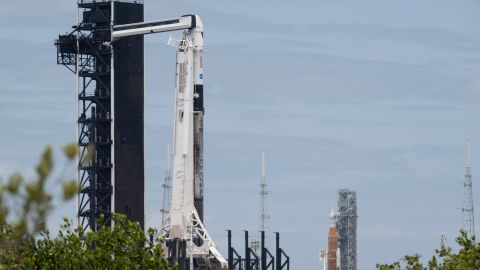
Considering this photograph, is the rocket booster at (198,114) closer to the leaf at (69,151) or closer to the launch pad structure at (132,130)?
the launch pad structure at (132,130)

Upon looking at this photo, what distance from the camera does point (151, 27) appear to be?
144250mm

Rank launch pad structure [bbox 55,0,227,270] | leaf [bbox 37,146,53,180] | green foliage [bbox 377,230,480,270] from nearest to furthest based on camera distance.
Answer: leaf [bbox 37,146,53,180], green foliage [bbox 377,230,480,270], launch pad structure [bbox 55,0,227,270]

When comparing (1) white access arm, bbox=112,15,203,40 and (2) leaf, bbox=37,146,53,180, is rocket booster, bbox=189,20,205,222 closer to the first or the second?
(1) white access arm, bbox=112,15,203,40

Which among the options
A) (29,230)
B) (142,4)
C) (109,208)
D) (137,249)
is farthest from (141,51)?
(29,230)

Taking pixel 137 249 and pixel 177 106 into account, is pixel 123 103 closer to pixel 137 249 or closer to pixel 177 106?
pixel 177 106

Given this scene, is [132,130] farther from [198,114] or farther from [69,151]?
[69,151]

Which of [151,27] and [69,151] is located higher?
[151,27]

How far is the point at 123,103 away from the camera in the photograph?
473 feet

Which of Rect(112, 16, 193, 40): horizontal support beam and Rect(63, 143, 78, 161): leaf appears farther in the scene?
Rect(112, 16, 193, 40): horizontal support beam

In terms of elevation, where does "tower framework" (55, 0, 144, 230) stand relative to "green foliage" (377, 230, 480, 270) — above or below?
above

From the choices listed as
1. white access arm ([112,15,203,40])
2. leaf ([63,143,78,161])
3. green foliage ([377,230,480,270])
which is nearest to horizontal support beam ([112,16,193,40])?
white access arm ([112,15,203,40])

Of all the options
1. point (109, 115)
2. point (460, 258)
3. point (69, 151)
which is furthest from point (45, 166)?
point (109, 115)

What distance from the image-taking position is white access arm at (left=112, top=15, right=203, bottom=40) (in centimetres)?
14362

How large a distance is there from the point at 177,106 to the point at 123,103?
5.16m
